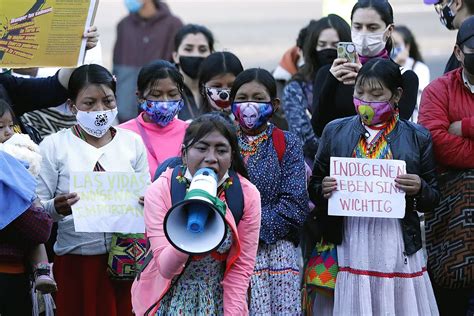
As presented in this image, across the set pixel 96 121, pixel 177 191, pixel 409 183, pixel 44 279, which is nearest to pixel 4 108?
pixel 96 121

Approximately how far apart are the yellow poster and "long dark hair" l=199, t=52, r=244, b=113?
1089 mm

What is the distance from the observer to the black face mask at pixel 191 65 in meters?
9.87

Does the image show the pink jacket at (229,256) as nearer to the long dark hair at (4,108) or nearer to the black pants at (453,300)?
the long dark hair at (4,108)

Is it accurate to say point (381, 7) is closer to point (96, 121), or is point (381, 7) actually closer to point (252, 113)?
point (252, 113)

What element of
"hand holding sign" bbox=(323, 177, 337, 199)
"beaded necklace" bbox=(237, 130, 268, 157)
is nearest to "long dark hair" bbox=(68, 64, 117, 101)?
"beaded necklace" bbox=(237, 130, 268, 157)

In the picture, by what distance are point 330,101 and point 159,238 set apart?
2.20 metres

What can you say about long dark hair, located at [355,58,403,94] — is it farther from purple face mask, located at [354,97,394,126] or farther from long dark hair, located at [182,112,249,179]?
long dark hair, located at [182,112,249,179]

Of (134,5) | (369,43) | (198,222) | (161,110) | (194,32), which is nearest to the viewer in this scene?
(198,222)

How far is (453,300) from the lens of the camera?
773 cm

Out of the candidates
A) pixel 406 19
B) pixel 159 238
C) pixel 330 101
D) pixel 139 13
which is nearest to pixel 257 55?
pixel 406 19

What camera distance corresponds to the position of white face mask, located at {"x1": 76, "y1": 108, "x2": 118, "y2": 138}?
7414mm

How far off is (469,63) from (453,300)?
5.01 ft

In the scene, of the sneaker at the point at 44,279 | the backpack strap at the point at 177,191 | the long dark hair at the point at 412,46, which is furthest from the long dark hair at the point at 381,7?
the long dark hair at the point at 412,46

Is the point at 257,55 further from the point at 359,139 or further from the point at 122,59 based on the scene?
the point at 359,139
